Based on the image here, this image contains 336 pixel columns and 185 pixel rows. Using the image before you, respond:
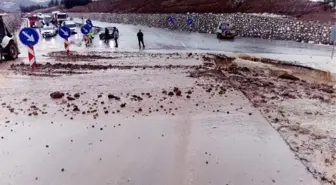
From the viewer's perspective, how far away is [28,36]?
16.5m

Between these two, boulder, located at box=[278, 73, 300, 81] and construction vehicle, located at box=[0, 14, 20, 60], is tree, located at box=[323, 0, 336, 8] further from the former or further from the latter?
construction vehicle, located at box=[0, 14, 20, 60]

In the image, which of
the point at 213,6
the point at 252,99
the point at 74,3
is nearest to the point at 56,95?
the point at 252,99

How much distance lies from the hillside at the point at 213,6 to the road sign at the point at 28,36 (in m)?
35.0

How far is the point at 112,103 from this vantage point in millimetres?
10906

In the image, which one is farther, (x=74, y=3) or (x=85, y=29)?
(x=74, y=3)

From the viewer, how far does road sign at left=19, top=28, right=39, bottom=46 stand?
16312 millimetres

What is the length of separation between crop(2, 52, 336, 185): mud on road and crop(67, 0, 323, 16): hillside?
30718 millimetres

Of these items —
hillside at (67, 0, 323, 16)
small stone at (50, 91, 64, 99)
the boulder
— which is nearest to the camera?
small stone at (50, 91, 64, 99)

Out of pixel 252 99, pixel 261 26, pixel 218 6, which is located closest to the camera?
pixel 252 99

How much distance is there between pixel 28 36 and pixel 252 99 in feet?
34.8

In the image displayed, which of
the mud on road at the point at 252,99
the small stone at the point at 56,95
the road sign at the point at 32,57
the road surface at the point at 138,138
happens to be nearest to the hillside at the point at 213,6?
the mud on road at the point at 252,99

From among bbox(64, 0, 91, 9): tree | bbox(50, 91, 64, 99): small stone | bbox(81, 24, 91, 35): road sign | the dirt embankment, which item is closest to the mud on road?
bbox(50, 91, 64, 99): small stone

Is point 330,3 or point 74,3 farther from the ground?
point 330,3

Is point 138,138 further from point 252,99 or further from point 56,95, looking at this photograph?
point 252,99
